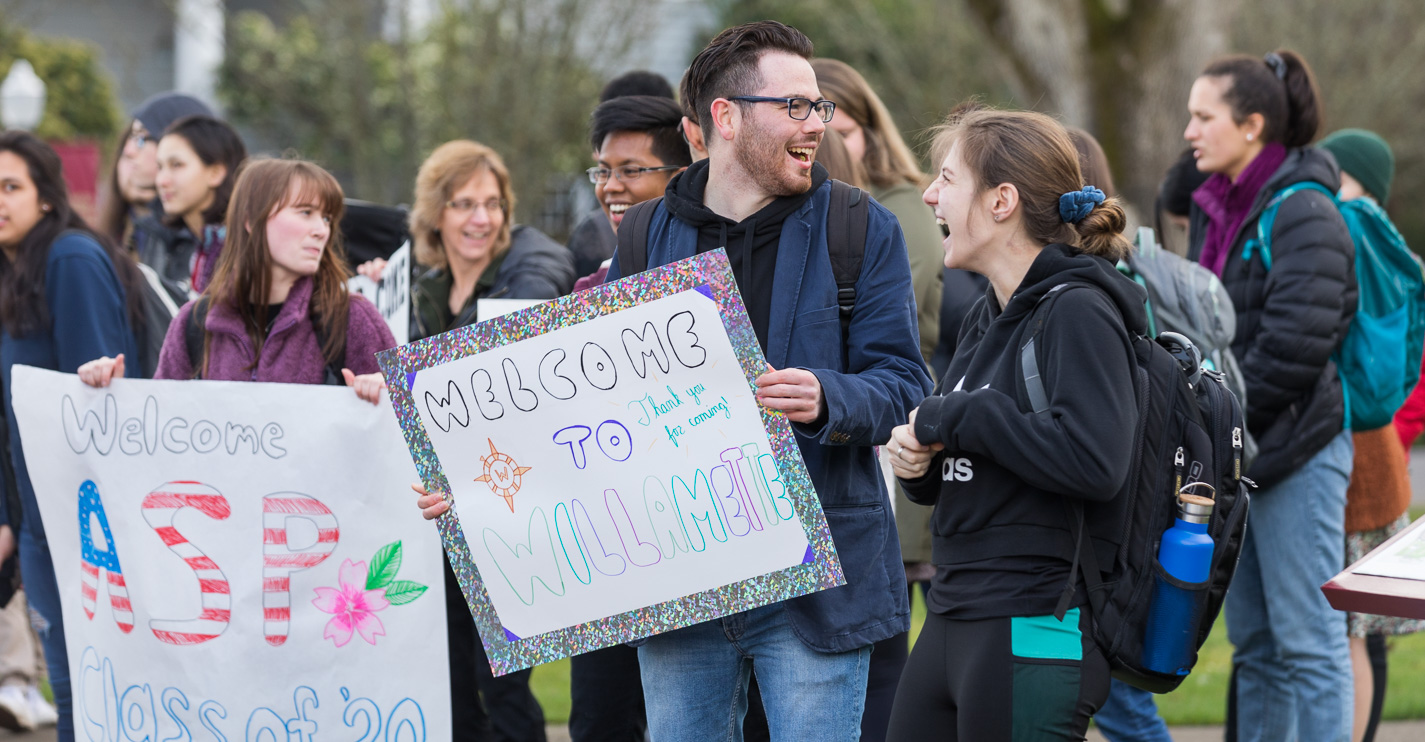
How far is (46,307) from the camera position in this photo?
4.39m

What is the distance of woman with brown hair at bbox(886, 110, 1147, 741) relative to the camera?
2.53 metres

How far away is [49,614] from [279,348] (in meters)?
1.32

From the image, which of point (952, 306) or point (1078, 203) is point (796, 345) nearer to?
point (1078, 203)

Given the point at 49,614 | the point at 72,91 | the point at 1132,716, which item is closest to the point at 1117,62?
the point at 1132,716

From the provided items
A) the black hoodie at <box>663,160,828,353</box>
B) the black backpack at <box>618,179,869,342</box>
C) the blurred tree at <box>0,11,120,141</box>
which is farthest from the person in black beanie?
the blurred tree at <box>0,11,120,141</box>

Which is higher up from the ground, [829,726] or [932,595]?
[932,595]

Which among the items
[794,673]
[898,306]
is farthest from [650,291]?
[794,673]

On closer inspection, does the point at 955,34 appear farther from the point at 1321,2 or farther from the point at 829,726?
the point at 829,726

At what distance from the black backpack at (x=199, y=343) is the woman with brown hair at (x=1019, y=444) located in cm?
185

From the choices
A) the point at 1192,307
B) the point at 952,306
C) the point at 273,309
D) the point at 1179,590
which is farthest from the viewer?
the point at 952,306

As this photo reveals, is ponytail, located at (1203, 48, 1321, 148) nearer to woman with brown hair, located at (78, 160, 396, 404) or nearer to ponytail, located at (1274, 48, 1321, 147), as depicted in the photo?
ponytail, located at (1274, 48, 1321, 147)

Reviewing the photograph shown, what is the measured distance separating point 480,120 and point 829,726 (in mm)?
12930

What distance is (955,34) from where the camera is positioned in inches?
711

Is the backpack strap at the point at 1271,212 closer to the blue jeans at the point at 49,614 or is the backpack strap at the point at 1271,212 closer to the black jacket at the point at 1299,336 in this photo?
the black jacket at the point at 1299,336
